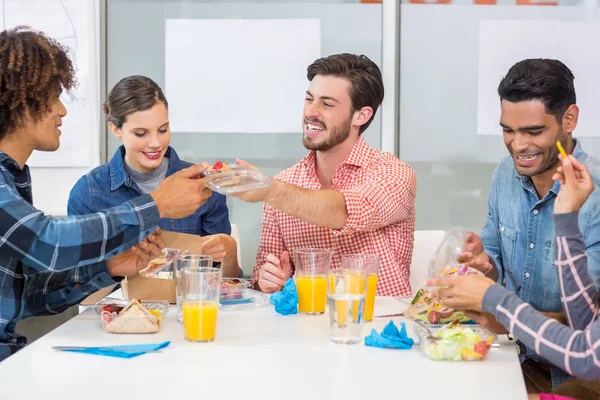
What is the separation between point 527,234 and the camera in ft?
7.66

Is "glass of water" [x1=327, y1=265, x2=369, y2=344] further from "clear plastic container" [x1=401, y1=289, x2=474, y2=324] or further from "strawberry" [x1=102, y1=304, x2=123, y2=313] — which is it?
"strawberry" [x1=102, y1=304, x2=123, y2=313]

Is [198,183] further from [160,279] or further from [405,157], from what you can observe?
[405,157]

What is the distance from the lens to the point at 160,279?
6.86 feet

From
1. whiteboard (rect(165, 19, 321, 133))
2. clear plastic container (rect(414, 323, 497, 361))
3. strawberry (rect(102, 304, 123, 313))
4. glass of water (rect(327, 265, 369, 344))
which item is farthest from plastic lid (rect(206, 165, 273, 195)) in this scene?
whiteboard (rect(165, 19, 321, 133))

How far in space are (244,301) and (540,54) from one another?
206 cm

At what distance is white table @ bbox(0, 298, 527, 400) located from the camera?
1.34m

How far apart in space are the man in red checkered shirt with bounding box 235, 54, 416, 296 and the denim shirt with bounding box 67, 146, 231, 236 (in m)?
0.20

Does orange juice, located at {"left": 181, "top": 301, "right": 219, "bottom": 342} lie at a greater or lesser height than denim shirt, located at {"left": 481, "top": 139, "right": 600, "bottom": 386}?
lesser

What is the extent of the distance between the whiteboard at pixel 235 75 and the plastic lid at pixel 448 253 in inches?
70.8

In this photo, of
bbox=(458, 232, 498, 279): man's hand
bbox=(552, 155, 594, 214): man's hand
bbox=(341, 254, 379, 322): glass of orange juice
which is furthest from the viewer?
bbox=(458, 232, 498, 279): man's hand

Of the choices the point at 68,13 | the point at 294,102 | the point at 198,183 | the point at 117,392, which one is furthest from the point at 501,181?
the point at 68,13

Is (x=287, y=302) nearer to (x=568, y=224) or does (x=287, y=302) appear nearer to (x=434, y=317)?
(x=434, y=317)

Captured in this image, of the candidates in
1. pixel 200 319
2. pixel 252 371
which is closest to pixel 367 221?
pixel 200 319

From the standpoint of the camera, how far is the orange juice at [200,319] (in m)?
1.67
